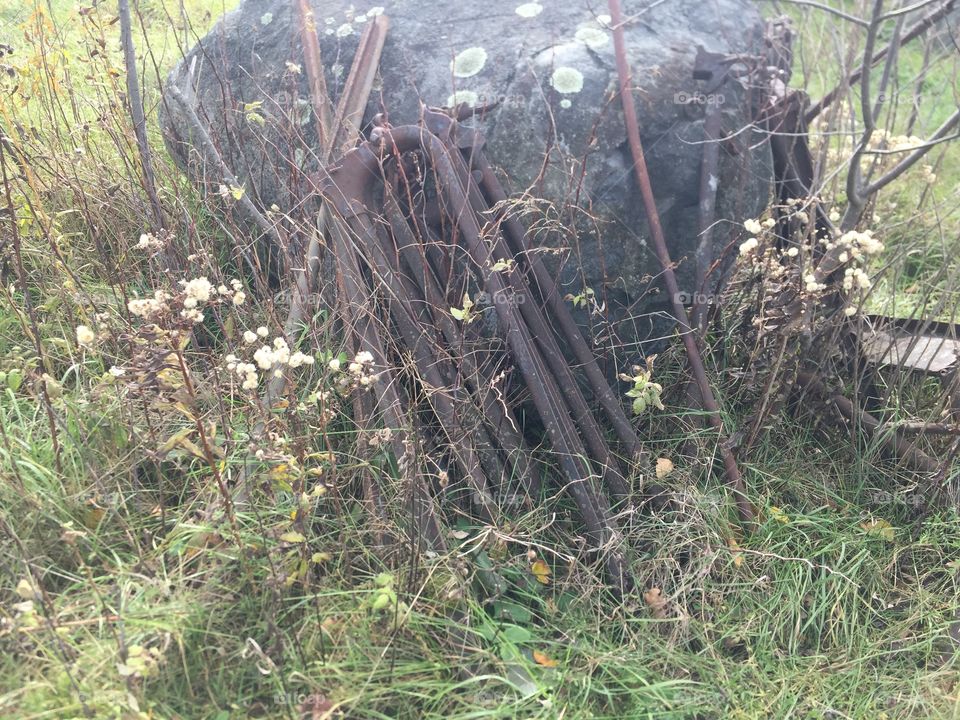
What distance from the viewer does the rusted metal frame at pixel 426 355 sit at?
249 cm

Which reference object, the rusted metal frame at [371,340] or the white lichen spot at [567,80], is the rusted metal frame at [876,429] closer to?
the white lichen spot at [567,80]

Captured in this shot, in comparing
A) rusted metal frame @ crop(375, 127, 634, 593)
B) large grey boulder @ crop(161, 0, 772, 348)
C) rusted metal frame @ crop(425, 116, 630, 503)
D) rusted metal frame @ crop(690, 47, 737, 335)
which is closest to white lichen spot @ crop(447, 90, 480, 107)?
large grey boulder @ crop(161, 0, 772, 348)

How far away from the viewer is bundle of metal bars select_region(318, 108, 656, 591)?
2516mm

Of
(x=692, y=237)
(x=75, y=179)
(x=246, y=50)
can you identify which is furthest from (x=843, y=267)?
(x=75, y=179)

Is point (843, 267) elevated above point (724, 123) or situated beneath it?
situated beneath

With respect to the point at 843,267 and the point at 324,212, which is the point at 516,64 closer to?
the point at 324,212

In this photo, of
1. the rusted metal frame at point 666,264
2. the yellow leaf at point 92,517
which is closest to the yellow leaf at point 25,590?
the yellow leaf at point 92,517

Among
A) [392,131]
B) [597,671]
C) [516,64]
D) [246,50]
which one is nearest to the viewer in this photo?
[597,671]

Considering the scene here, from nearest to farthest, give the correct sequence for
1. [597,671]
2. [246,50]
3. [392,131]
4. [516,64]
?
1. [597,671]
2. [392,131]
3. [516,64]
4. [246,50]

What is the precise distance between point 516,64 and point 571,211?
643 mm

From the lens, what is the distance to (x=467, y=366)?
2.56 meters

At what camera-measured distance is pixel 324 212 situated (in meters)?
2.67
